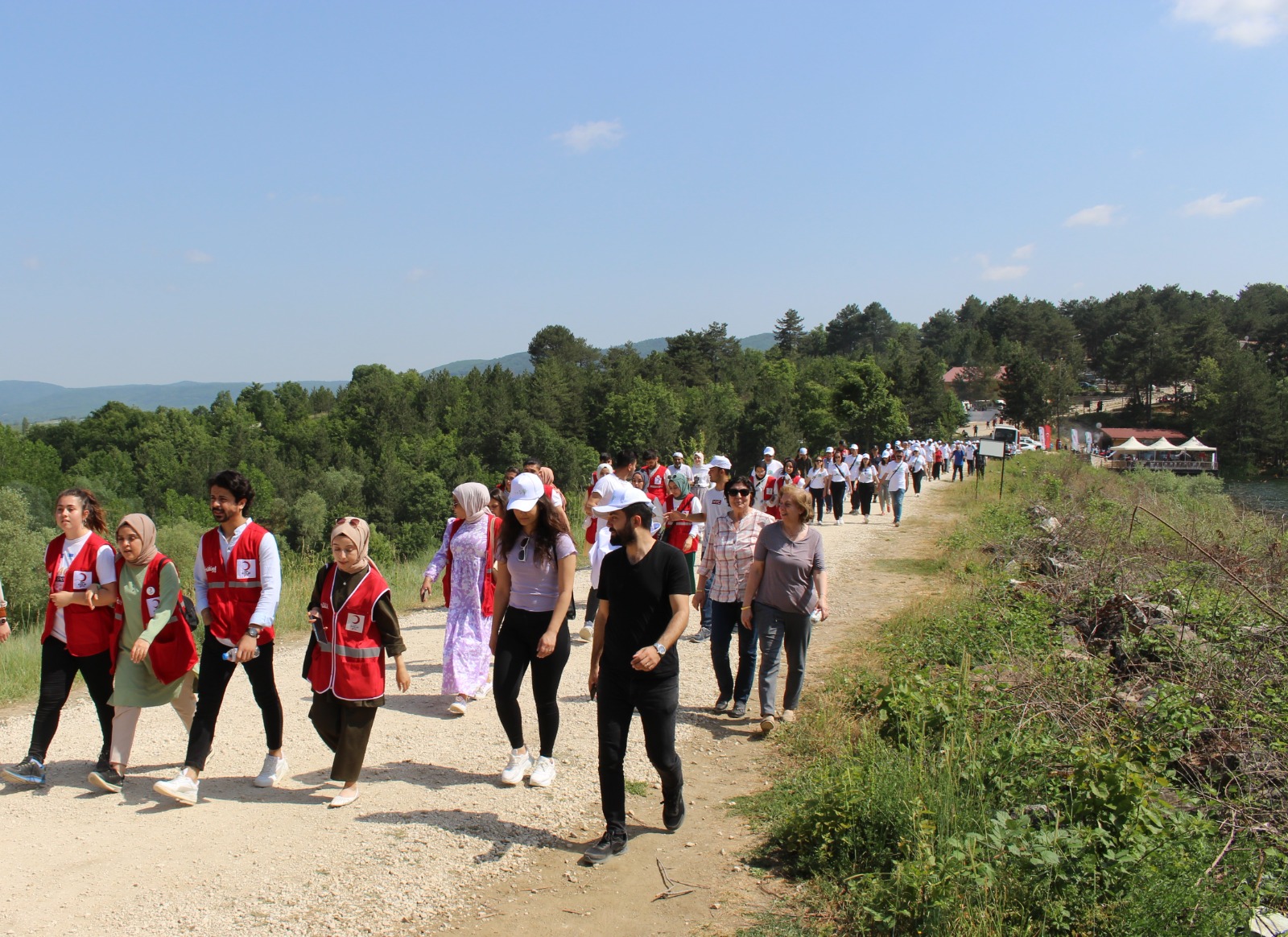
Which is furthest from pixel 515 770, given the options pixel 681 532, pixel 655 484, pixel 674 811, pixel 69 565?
pixel 655 484

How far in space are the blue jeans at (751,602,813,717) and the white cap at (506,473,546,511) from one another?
6.52 ft

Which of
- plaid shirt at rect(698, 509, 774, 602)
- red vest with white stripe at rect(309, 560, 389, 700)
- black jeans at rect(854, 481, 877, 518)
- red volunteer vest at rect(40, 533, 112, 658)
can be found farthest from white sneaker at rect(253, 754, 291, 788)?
black jeans at rect(854, 481, 877, 518)

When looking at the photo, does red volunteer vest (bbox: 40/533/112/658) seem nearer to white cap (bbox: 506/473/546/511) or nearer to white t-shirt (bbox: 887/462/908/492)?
white cap (bbox: 506/473/546/511)

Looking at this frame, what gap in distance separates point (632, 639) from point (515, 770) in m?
1.48

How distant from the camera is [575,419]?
84.1 meters

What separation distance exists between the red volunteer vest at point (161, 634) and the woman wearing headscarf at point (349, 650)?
0.81 meters

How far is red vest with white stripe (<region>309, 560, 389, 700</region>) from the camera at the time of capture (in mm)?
4770

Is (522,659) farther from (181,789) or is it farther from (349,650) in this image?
(181,789)

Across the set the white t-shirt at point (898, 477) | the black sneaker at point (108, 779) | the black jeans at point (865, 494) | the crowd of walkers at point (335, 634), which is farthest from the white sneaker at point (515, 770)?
the black jeans at point (865, 494)

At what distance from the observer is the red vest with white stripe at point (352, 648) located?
477cm

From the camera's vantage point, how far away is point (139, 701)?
5.02 metres

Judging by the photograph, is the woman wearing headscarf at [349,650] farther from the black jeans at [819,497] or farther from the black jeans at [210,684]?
the black jeans at [819,497]

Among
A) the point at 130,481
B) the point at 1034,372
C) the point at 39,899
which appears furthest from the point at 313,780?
the point at 1034,372

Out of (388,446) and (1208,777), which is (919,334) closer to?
(388,446)
